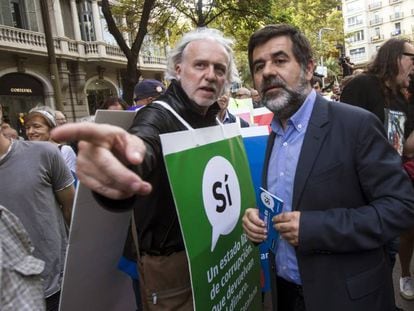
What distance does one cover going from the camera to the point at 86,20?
19797 millimetres

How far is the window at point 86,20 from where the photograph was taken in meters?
19.6

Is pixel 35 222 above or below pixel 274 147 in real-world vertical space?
below

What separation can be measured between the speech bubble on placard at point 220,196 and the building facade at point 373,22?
60853 millimetres

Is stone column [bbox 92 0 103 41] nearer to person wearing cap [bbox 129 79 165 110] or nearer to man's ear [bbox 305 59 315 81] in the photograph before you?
person wearing cap [bbox 129 79 165 110]

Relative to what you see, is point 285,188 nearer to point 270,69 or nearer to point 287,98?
point 287,98

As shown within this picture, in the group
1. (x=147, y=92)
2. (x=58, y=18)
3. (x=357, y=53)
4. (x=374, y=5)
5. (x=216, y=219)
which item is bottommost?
(x=216, y=219)

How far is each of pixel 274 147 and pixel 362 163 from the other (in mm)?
459

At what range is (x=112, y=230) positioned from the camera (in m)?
A: 1.68

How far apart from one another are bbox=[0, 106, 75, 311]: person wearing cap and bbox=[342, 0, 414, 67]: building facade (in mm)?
60838

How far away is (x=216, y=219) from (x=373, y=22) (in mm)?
71545

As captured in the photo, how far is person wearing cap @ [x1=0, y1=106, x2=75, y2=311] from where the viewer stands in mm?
2055

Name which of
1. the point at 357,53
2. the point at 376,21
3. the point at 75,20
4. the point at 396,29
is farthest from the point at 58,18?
the point at 357,53

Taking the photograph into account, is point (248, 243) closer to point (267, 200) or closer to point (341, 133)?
point (267, 200)

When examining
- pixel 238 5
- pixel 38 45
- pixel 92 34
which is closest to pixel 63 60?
pixel 38 45
